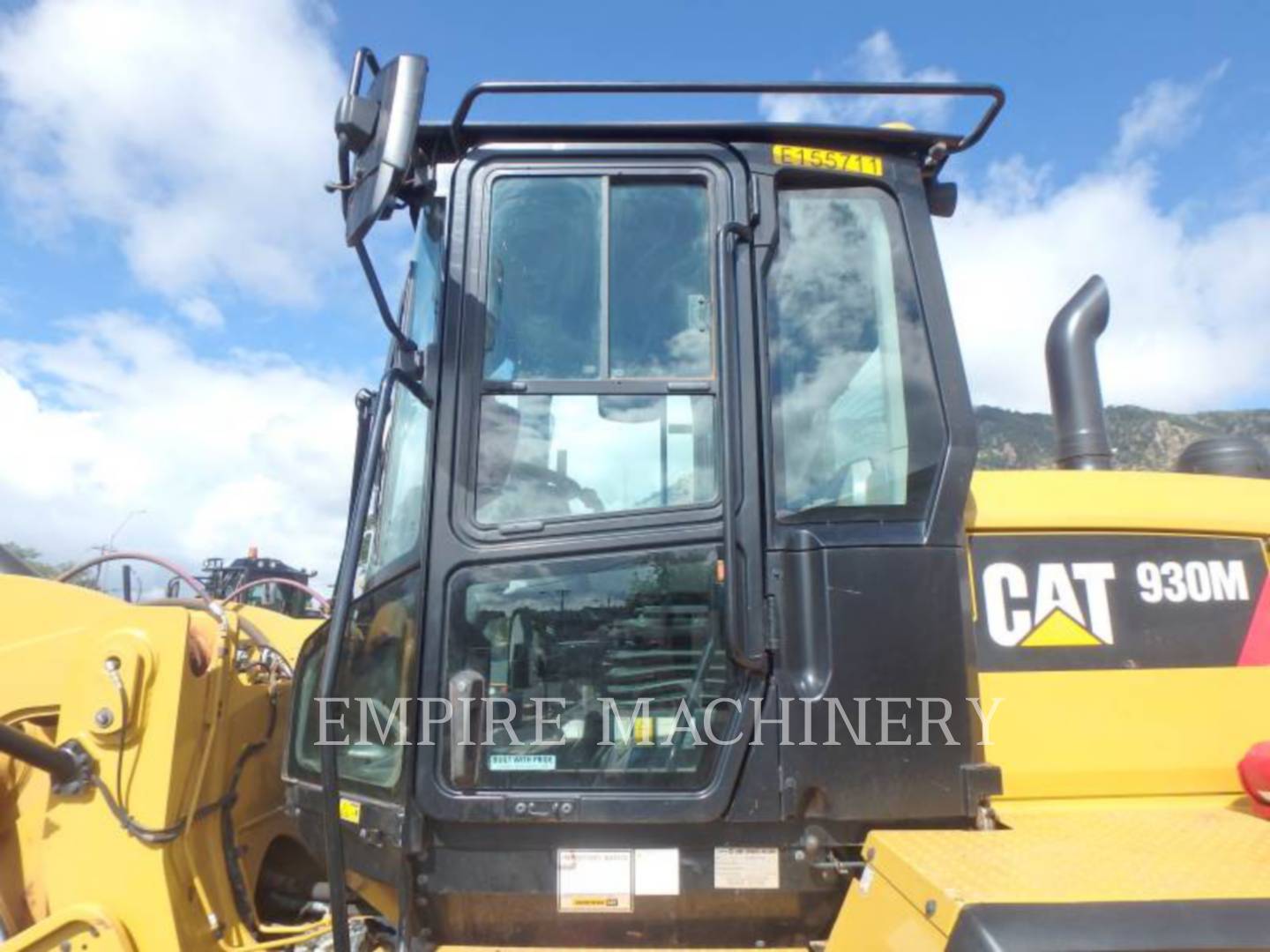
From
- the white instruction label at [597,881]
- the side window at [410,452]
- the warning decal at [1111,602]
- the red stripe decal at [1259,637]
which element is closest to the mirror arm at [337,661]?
the side window at [410,452]

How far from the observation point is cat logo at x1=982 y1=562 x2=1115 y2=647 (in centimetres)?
217

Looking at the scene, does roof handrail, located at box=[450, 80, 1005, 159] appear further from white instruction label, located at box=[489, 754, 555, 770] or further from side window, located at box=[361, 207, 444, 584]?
white instruction label, located at box=[489, 754, 555, 770]

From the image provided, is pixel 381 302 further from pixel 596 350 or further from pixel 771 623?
pixel 771 623

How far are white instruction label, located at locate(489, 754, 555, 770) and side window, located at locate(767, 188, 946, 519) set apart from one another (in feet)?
2.57

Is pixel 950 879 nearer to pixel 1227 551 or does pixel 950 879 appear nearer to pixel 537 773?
pixel 537 773

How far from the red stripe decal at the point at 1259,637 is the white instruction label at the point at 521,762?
66.6 inches

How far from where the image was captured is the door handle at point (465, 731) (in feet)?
6.66

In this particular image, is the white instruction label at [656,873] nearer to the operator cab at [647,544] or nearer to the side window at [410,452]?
the operator cab at [647,544]

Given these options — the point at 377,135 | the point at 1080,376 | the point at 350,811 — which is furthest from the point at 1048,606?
the point at 377,135

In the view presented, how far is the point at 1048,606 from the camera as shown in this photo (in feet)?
7.23

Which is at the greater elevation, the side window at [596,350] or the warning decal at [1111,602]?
the side window at [596,350]

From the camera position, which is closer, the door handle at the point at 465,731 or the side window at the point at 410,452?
the door handle at the point at 465,731

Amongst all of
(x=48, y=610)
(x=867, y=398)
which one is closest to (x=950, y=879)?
(x=867, y=398)

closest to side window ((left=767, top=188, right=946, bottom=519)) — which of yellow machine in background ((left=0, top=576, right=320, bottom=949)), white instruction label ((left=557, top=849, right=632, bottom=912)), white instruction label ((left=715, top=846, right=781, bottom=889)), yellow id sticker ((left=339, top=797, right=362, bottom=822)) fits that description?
white instruction label ((left=715, top=846, right=781, bottom=889))
